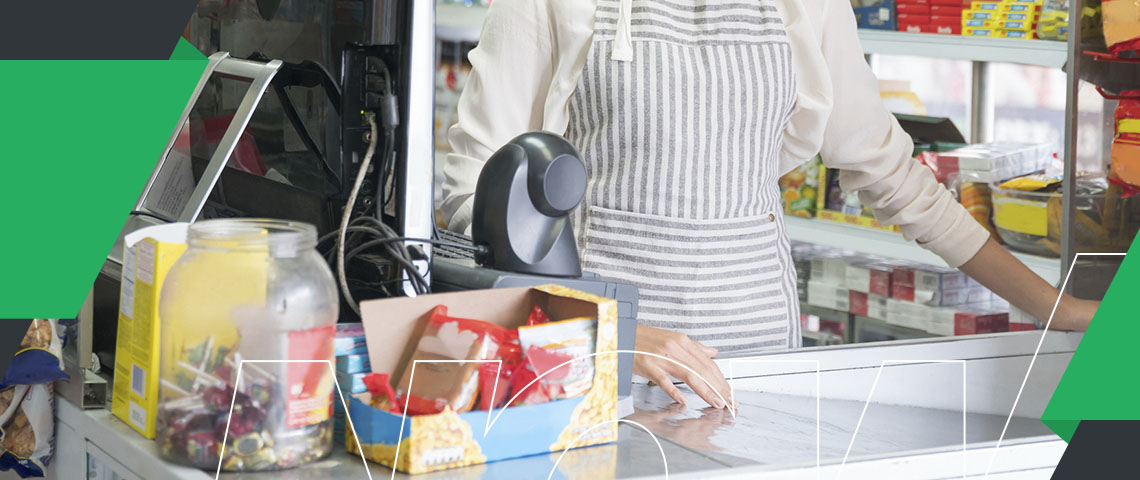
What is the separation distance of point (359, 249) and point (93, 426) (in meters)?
0.28

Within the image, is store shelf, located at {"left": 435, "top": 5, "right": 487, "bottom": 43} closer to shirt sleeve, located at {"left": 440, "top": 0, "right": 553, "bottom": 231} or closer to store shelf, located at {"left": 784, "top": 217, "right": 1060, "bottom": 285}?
store shelf, located at {"left": 784, "top": 217, "right": 1060, "bottom": 285}

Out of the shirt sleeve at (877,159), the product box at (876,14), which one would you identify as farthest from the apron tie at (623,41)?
the product box at (876,14)

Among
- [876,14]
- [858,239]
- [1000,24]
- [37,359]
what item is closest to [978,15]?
[1000,24]

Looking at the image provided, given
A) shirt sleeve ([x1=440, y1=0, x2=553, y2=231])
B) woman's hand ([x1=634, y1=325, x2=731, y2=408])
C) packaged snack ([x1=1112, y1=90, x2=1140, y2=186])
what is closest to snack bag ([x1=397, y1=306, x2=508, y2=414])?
woman's hand ([x1=634, y1=325, x2=731, y2=408])

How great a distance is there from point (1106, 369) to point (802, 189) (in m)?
2.22

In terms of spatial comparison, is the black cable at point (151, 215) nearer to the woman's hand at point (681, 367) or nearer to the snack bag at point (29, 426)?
the snack bag at point (29, 426)

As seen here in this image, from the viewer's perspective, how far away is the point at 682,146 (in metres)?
1.66

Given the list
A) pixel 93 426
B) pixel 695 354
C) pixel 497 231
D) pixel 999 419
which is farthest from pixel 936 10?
pixel 93 426

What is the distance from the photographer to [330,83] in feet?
3.95

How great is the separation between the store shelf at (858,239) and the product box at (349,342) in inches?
84.6

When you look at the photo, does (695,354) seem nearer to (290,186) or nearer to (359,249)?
(359,249)

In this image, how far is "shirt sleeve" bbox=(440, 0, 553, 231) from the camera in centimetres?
162

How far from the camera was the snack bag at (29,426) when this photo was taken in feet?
3.71

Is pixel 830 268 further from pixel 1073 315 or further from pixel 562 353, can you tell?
pixel 562 353
